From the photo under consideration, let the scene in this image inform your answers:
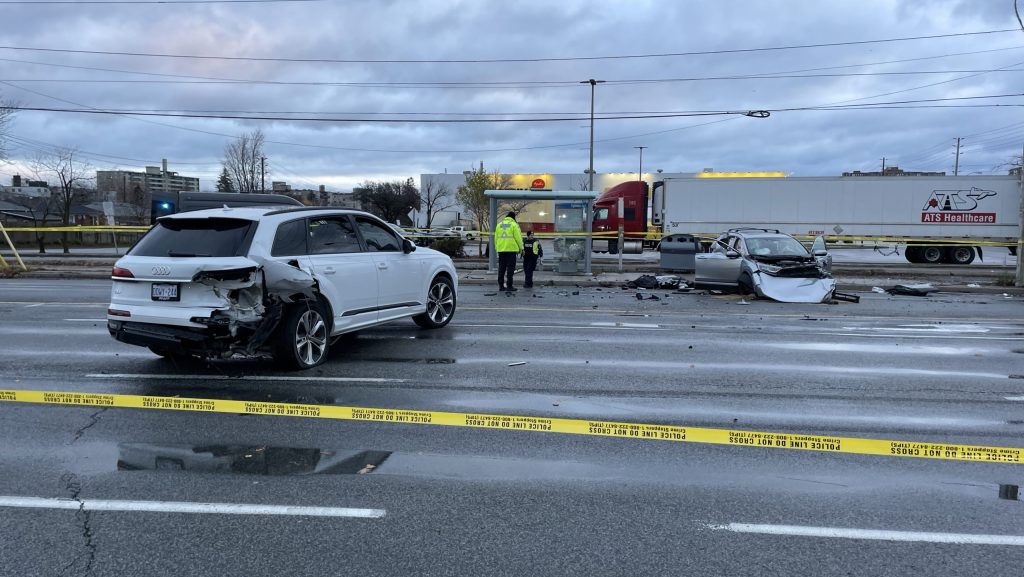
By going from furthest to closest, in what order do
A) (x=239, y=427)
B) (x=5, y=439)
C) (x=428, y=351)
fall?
1. (x=428, y=351)
2. (x=239, y=427)
3. (x=5, y=439)

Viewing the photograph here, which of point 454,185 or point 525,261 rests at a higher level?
point 454,185

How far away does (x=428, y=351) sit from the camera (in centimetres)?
832

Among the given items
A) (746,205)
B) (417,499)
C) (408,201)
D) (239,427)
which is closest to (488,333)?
(239,427)

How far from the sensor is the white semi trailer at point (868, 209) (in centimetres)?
2642

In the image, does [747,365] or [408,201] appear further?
[408,201]

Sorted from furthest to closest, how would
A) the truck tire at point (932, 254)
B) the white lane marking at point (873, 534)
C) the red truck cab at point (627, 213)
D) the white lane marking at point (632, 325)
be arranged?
the red truck cab at point (627, 213)
the truck tire at point (932, 254)
the white lane marking at point (632, 325)
the white lane marking at point (873, 534)

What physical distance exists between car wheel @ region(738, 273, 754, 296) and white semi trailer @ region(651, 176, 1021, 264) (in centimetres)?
1288

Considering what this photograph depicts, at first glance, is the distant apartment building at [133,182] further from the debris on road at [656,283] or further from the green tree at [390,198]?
the debris on road at [656,283]

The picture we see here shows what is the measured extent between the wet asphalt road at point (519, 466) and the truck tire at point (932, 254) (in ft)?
73.8

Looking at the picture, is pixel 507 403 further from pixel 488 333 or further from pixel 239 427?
pixel 488 333

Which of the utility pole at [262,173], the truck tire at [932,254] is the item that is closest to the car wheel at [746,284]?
the truck tire at [932,254]

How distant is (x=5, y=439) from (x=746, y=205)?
27.4 metres

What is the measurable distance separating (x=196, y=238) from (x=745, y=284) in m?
11.9

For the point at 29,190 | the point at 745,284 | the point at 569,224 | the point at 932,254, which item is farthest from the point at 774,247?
the point at 29,190
